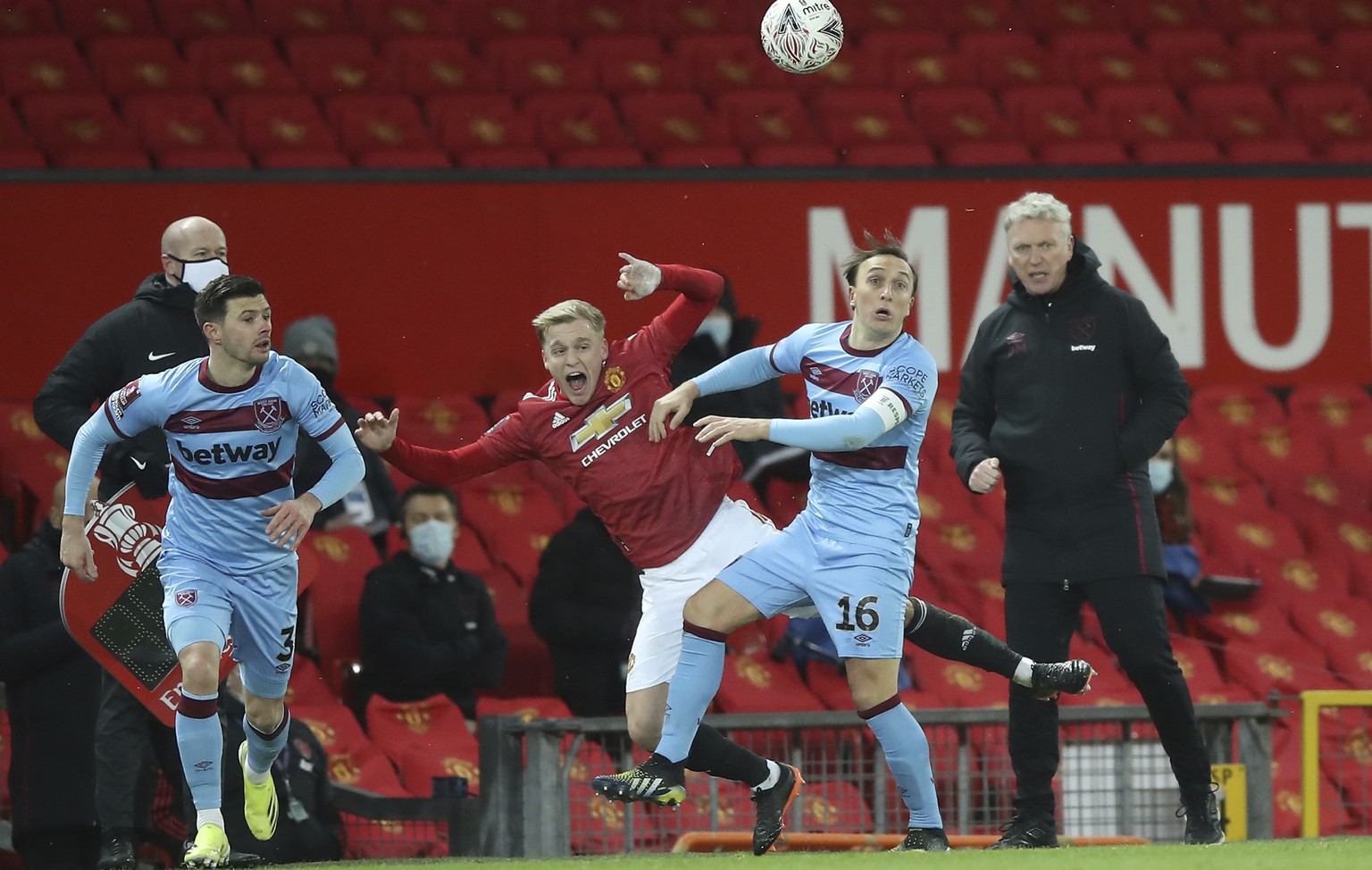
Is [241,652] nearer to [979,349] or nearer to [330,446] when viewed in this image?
[330,446]

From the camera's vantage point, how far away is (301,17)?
11352 millimetres

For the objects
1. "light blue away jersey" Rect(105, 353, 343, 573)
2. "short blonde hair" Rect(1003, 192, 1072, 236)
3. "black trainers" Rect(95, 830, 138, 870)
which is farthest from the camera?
"black trainers" Rect(95, 830, 138, 870)

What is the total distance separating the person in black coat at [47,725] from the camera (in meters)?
6.43

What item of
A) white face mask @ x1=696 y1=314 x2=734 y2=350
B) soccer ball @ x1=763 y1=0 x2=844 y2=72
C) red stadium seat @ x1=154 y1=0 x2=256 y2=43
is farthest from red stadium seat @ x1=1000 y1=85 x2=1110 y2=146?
red stadium seat @ x1=154 y1=0 x2=256 y2=43

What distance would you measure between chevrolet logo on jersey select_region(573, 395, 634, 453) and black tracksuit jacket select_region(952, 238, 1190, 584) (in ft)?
3.33

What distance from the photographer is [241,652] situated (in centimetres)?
562

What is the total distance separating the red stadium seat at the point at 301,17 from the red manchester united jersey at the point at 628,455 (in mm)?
6266

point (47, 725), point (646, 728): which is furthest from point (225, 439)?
point (47, 725)

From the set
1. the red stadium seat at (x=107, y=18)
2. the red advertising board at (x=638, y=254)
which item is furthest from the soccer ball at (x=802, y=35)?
the red stadium seat at (x=107, y=18)

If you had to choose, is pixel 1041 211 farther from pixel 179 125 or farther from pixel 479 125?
pixel 179 125

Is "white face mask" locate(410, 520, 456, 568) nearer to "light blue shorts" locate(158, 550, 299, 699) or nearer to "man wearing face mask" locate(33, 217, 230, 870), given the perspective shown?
"man wearing face mask" locate(33, 217, 230, 870)

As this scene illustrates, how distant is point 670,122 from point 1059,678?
5.99 m

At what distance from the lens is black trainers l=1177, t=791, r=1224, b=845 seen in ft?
17.8

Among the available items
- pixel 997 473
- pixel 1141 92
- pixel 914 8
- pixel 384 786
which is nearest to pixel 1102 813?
pixel 997 473
